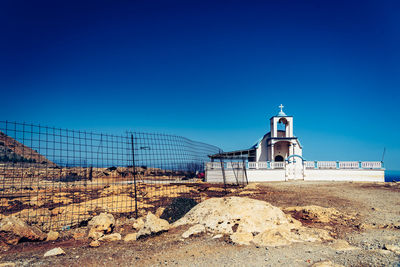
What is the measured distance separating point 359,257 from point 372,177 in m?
24.2

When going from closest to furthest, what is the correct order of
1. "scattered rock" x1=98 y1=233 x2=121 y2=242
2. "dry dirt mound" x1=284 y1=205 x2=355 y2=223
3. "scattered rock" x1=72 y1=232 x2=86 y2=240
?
"scattered rock" x1=98 y1=233 x2=121 y2=242 < "scattered rock" x1=72 y1=232 x2=86 y2=240 < "dry dirt mound" x1=284 y1=205 x2=355 y2=223

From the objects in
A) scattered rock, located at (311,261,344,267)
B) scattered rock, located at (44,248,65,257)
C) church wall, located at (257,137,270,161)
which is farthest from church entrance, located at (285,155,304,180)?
scattered rock, located at (44,248,65,257)

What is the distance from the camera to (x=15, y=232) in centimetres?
498

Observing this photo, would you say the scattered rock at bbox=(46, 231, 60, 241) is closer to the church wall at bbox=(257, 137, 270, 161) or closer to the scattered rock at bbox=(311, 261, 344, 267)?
the scattered rock at bbox=(311, 261, 344, 267)

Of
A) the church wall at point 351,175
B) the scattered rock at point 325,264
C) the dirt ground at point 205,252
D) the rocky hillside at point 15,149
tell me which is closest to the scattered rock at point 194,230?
the dirt ground at point 205,252

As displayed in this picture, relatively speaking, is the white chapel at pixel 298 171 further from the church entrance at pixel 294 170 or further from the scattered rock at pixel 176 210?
the scattered rock at pixel 176 210

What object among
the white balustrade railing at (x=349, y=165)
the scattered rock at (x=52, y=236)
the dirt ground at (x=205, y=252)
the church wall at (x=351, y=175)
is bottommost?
the church wall at (x=351, y=175)

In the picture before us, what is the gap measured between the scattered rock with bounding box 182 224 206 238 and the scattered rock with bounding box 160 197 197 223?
1394 millimetres

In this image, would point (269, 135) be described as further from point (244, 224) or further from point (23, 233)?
point (23, 233)

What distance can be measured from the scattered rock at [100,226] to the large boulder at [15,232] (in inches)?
41.5

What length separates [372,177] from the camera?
2366 centimetres

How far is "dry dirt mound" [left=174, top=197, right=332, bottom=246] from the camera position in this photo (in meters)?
4.87

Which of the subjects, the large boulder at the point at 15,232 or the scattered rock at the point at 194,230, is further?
the scattered rock at the point at 194,230

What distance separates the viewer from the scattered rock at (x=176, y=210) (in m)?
6.98
